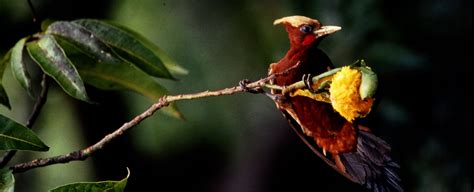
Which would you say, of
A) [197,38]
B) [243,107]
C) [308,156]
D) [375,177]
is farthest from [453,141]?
[375,177]

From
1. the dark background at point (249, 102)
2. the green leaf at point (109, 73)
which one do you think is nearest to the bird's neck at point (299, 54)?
the green leaf at point (109, 73)

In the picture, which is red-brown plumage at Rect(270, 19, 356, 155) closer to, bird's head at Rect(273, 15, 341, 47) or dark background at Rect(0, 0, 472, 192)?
bird's head at Rect(273, 15, 341, 47)

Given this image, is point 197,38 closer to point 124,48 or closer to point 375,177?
point 124,48

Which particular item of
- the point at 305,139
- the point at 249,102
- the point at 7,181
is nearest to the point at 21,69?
the point at 7,181

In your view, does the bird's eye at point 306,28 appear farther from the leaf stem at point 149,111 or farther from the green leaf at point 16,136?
the green leaf at point 16,136

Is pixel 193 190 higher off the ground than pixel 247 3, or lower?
lower

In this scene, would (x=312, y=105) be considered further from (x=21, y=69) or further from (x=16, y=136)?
(x=21, y=69)
